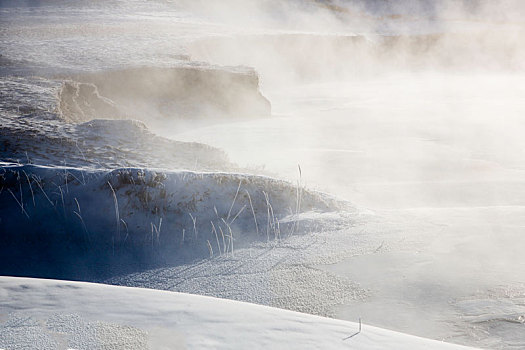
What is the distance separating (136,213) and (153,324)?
1.87m

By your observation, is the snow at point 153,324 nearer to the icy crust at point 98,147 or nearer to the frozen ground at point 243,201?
the frozen ground at point 243,201

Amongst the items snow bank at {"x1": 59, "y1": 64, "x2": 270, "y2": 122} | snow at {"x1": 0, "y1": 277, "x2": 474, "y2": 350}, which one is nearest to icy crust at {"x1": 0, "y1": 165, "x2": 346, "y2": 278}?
snow at {"x1": 0, "y1": 277, "x2": 474, "y2": 350}

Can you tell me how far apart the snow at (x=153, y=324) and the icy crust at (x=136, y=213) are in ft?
4.00

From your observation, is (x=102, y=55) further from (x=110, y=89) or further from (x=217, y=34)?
(x=217, y=34)

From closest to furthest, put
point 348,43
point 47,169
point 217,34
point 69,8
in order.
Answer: point 47,169, point 217,34, point 348,43, point 69,8

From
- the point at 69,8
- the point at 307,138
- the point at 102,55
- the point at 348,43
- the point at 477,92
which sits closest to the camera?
the point at 307,138

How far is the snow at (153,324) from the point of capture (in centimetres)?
164

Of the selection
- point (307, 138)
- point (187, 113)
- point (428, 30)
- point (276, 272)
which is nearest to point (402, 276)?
point (276, 272)

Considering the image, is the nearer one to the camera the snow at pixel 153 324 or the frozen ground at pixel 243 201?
the snow at pixel 153 324

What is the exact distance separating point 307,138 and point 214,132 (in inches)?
53.1

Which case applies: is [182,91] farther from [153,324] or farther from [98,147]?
[153,324]

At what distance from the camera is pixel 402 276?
8.64 ft

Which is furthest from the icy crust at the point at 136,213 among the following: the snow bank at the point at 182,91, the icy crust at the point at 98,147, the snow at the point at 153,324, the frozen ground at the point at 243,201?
the snow bank at the point at 182,91

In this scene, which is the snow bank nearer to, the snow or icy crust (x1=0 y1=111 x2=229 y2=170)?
icy crust (x1=0 y1=111 x2=229 y2=170)
